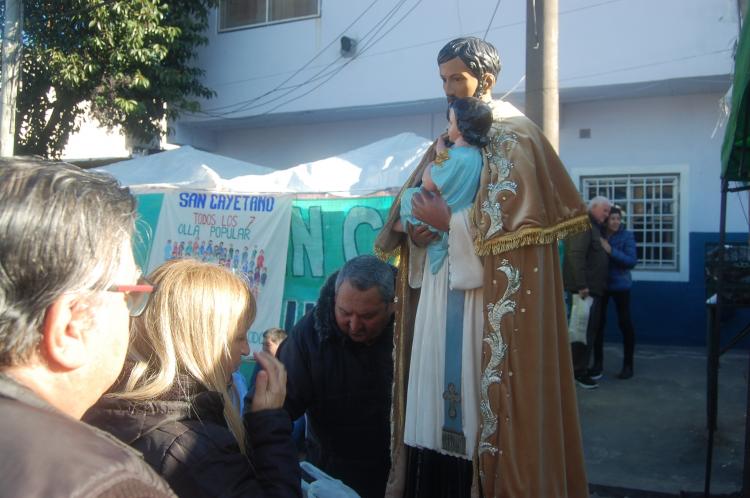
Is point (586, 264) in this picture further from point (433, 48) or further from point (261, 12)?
point (261, 12)

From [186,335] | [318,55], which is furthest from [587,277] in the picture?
[318,55]

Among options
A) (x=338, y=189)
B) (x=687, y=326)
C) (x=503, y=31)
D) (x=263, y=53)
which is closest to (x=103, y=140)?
(x=263, y=53)

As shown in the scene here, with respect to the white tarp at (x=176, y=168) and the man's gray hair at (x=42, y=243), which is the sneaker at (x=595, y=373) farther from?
the man's gray hair at (x=42, y=243)

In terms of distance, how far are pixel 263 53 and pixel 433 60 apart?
11.0 feet

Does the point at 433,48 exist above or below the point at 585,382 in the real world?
above

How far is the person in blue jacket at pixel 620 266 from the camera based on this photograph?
7.21 m

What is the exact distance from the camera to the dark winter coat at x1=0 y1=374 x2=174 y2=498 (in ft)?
2.68

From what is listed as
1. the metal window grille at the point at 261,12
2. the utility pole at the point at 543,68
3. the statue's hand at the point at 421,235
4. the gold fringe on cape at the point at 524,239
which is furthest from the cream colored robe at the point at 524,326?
the metal window grille at the point at 261,12

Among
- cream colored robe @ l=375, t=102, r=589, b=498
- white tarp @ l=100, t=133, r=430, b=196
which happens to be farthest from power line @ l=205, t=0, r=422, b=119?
cream colored robe @ l=375, t=102, r=589, b=498

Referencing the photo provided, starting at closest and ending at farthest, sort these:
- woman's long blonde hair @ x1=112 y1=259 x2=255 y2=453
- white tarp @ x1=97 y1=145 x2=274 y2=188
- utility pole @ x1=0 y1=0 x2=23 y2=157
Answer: woman's long blonde hair @ x1=112 y1=259 x2=255 y2=453, white tarp @ x1=97 y1=145 x2=274 y2=188, utility pole @ x1=0 y1=0 x2=23 y2=157

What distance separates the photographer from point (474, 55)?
95.2 inches

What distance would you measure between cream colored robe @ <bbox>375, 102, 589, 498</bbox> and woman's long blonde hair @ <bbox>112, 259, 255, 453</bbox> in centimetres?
80

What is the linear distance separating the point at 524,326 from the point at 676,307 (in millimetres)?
7923

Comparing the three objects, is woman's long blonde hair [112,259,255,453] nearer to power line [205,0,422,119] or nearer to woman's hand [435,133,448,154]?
woman's hand [435,133,448,154]
